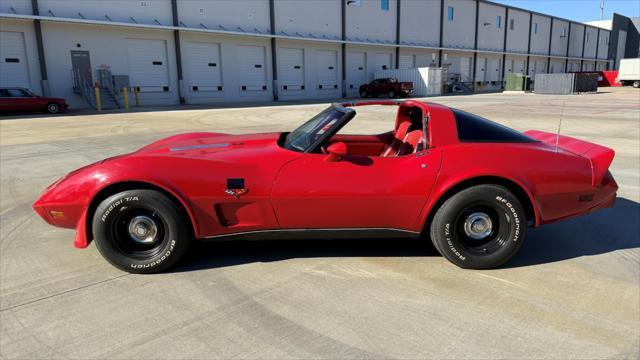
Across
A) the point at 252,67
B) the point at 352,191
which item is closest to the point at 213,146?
the point at 352,191

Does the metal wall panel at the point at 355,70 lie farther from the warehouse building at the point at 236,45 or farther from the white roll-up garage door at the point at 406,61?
the white roll-up garage door at the point at 406,61

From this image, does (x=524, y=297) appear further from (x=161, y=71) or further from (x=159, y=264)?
(x=161, y=71)

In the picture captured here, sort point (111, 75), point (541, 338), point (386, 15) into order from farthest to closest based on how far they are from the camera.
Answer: point (386, 15) → point (111, 75) → point (541, 338)

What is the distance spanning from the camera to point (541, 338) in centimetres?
258

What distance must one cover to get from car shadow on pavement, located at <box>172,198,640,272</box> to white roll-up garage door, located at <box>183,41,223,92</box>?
28.1m

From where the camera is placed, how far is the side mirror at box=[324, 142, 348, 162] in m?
3.27

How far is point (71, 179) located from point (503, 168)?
330 cm

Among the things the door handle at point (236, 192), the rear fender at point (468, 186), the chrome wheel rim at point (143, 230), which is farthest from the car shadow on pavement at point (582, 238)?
the chrome wheel rim at point (143, 230)

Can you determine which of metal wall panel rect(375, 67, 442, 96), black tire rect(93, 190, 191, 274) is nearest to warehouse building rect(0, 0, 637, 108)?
metal wall panel rect(375, 67, 442, 96)

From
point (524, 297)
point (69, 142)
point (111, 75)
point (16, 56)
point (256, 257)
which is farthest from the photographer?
Result: point (111, 75)

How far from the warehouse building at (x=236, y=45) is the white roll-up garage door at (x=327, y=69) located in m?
0.09

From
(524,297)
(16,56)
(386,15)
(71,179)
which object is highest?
(386,15)

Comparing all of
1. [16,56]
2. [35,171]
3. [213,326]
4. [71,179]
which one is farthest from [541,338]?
[16,56]

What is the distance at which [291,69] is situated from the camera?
3562 centimetres
